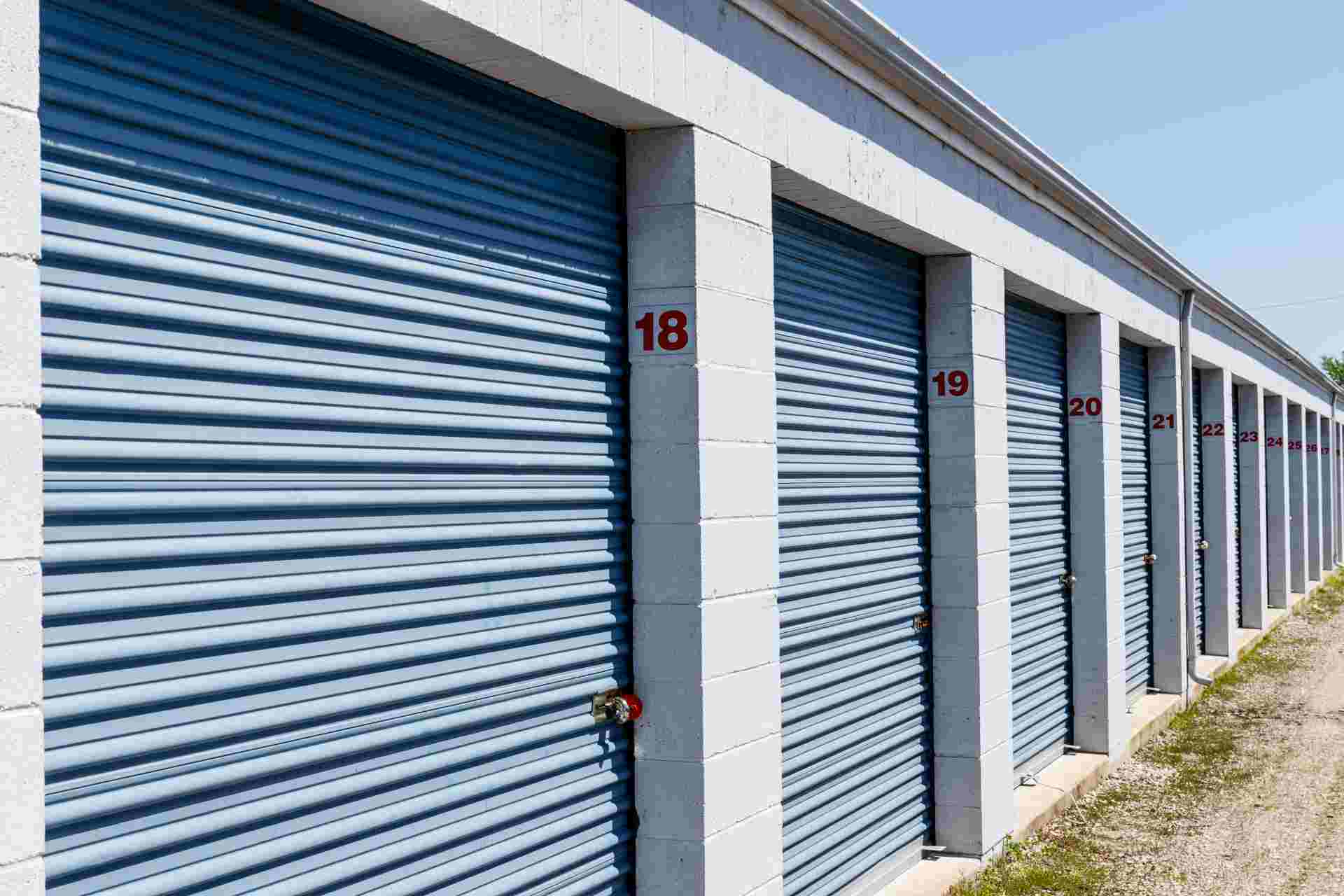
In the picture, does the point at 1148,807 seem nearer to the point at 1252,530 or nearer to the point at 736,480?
the point at 736,480

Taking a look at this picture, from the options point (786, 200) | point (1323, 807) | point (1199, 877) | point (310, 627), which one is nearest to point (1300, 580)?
point (1323, 807)

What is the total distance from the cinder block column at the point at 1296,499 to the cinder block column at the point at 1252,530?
523cm

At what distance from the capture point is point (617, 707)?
5418 millimetres

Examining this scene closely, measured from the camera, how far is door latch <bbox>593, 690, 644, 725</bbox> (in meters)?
5.35

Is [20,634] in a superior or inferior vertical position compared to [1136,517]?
superior

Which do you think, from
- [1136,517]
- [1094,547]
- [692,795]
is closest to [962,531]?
[1094,547]

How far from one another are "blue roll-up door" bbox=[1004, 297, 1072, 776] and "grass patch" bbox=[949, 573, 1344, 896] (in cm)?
74

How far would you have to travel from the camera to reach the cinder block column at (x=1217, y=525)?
17.2 m

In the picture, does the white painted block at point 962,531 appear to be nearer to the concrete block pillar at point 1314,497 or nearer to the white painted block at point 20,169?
the white painted block at point 20,169

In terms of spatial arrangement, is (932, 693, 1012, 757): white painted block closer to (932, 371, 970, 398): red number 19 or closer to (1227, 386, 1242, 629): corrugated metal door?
(932, 371, 970, 398): red number 19

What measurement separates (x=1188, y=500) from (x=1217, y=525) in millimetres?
2394

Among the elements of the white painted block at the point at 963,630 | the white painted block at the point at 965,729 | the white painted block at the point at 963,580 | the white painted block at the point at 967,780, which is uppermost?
the white painted block at the point at 963,580

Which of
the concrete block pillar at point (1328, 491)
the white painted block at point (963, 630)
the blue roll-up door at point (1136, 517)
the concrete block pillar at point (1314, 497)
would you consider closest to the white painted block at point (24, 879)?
the white painted block at point (963, 630)

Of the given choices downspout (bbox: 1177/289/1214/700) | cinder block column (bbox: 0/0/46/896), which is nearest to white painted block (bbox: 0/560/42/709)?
cinder block column (bbox: 0/0/46/896)
